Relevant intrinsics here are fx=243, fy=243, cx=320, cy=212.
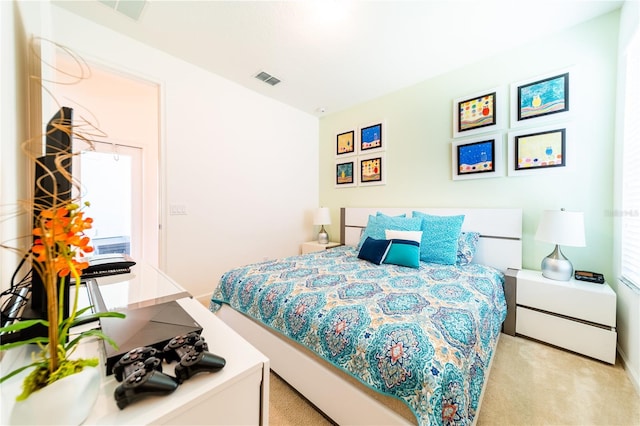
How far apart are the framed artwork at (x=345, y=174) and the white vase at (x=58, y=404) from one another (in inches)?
139

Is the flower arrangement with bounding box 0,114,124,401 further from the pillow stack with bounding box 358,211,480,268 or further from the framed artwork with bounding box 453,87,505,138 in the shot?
the framed artwork with bounding box 453,87,505,138

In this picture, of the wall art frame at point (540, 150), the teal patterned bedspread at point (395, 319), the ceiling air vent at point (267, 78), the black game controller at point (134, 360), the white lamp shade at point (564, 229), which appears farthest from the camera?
the ceiling air vent at point (267, 78)

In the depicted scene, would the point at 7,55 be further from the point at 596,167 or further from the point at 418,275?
the point at 596,167

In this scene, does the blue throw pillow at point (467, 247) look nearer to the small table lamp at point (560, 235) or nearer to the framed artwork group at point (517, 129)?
the small table lamp at point (560, 235)

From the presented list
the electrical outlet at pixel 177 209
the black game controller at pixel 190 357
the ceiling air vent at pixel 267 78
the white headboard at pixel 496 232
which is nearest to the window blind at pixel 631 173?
the white headboard at pixel 496 232

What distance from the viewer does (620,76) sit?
1.90 m

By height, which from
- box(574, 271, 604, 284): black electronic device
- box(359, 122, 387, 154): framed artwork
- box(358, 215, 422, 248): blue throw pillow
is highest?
box(359, 122, 387, 154): framed artwork

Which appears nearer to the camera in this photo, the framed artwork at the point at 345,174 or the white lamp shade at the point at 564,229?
the white lamp shade at the point at 564,229

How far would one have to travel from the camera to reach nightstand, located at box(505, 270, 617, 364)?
175 cm

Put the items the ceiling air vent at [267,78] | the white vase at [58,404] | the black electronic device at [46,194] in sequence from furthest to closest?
the ceiling air vent at [267,78], the black electronic device at [46,194], the white vase at [58,404]

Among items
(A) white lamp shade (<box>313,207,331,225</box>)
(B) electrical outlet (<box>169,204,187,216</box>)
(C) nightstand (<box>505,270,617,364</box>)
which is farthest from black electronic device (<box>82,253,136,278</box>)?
(C) nightstand (<box>505,270,617,364</box>)

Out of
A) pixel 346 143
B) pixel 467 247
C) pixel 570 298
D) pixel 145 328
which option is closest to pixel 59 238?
pixel 145 328

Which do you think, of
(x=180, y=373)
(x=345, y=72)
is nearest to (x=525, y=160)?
(x=345, y=72)

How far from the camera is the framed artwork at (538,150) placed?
219 cm
